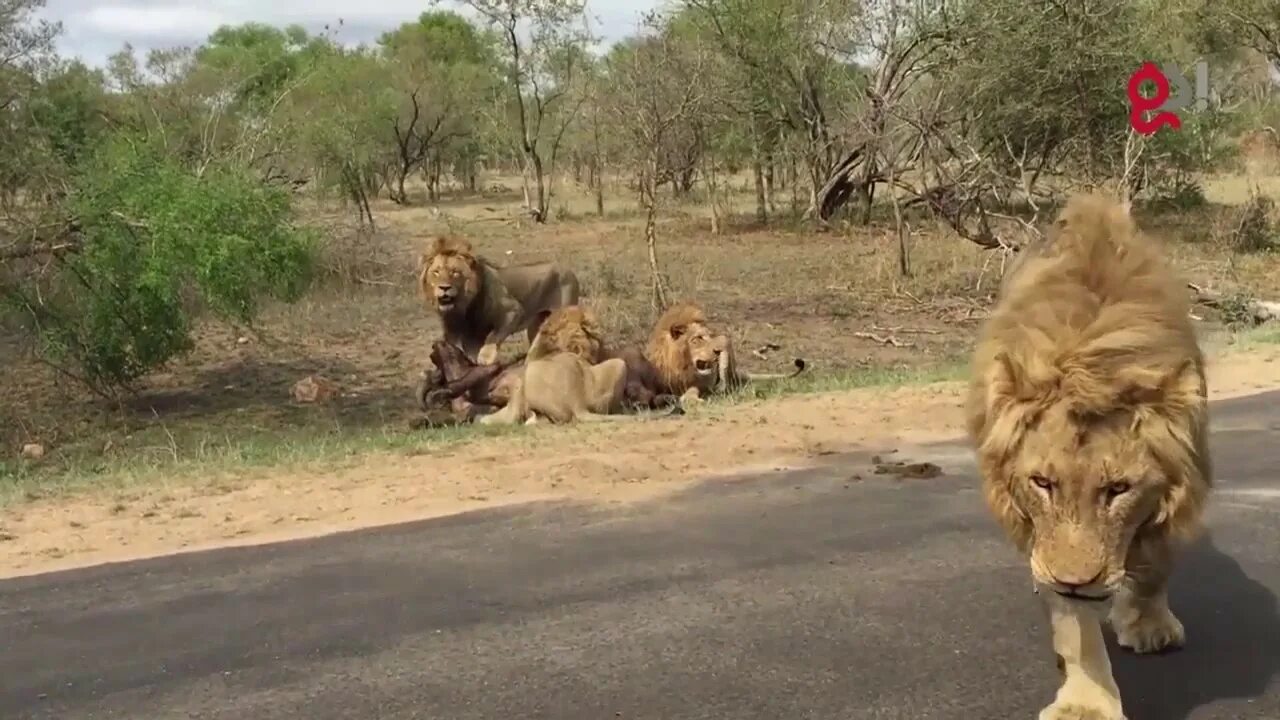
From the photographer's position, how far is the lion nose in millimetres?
3291

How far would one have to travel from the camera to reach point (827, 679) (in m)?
4.45

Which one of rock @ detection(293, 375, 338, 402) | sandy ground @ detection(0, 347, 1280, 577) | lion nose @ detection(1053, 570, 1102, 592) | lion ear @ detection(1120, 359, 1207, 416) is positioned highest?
lion ear @ detection(1120, 359, 1207, 416)

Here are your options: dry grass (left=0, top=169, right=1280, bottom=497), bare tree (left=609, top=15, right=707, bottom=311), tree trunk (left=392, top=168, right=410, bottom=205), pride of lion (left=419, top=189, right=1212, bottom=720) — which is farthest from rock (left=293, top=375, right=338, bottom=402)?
tree trunk (left=392, top=168, right=410, bottom=205)

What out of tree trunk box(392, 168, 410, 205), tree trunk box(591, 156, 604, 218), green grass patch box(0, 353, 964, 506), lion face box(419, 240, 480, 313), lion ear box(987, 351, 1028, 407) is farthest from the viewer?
tree trunk box(392, 168, 410, 205)

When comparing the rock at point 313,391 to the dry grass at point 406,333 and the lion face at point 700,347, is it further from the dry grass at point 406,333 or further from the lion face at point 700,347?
the lion face at point 700,347

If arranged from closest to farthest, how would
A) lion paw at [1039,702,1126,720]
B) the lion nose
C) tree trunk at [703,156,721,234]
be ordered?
the lion nose → lion paw at [1039,702,1126,720] → tree trunk at [703,156,721,234]

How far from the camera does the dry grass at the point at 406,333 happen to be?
11875mm

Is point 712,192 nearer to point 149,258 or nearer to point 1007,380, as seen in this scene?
point 149,258

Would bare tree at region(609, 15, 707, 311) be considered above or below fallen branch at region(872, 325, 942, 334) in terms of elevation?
above

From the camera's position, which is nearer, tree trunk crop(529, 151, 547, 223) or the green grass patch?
the green grass patch

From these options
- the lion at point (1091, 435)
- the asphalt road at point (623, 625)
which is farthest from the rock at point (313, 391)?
the lion at point (1091, 435)

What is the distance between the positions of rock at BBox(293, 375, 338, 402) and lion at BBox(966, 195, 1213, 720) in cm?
1087

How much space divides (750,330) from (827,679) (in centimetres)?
1270

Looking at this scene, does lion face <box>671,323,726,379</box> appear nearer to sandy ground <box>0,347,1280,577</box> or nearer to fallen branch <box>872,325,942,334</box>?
sandy ground <box>0,347,1280,577</box>
